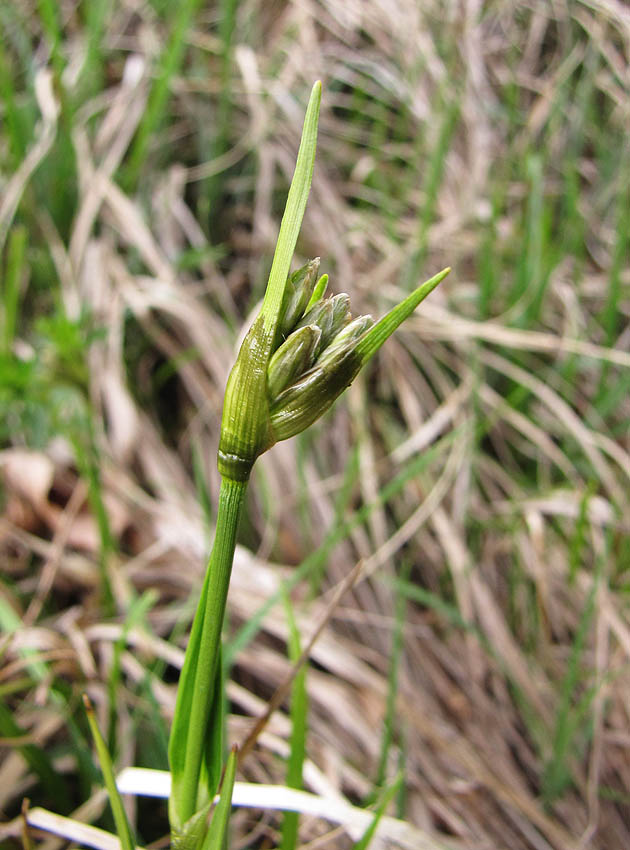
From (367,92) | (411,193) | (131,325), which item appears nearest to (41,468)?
(131,325)

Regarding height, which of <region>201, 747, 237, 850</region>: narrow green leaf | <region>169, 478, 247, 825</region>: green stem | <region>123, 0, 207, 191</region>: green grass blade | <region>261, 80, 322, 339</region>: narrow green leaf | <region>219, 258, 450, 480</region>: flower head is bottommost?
<region>201, 747, 237, 850</region>: narrow green leaf

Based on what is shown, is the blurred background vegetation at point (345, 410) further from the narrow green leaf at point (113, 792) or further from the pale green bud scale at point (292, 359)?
the pale green bud scale at point (292, 359)

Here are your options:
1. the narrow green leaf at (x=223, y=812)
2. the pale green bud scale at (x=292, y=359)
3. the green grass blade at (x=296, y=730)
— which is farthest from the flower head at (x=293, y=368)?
the green grass blade at (x=296, y=730)

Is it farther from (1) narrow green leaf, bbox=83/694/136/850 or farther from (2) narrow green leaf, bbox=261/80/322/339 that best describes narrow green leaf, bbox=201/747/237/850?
(2) narrow green leaf, bbox=261/80/322/339

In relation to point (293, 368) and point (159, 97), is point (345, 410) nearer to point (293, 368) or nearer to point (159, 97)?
point (159, 97)

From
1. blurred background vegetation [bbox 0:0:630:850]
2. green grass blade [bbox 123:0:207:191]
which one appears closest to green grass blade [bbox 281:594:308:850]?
blurred background vegetation [bbox 0:0:630:850]
